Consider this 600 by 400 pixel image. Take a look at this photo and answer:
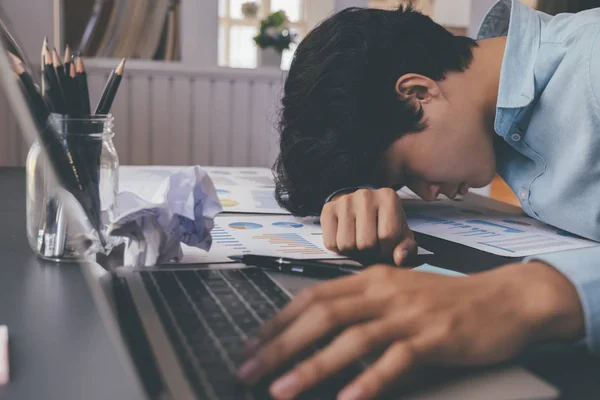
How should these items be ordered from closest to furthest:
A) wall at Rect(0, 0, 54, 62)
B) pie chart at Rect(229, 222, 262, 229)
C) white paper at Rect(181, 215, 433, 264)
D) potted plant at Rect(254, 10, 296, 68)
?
white paper at Rect(181, 215, 433, 264)
pie chart at Rect(229, 222, 262, 229)
wall at Rect(0, 0, 54, 62)
potted plant at Rect(254, 10, 296, 68)

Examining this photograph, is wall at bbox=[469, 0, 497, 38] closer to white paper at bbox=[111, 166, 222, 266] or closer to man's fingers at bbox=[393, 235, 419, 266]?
man's fingers at bbox=[393, 235, 419, 266]

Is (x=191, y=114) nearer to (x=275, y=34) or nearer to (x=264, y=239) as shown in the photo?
(x=275, y=34)

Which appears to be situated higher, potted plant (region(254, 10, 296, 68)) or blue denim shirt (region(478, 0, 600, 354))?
potted plant (region(254, 10, 296, 68))

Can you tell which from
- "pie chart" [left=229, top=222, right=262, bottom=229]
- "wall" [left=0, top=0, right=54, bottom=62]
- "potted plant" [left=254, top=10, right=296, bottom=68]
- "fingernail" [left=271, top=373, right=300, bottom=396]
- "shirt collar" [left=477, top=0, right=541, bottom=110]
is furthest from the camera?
"potted plant" [left=254, top=10, right=296, bottom=68]

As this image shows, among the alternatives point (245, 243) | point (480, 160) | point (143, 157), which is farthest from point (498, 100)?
point (143, 157)

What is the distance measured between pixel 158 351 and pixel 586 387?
0.76ft

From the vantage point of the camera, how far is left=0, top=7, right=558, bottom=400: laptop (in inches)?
11.2

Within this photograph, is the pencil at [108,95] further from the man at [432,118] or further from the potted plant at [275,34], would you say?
the potted plant at [275,34]

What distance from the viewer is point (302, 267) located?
517 mm

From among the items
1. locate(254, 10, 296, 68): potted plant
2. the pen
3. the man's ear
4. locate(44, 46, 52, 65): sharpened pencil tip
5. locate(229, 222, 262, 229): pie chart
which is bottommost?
locate(229, 222, 262, 229): pie chart

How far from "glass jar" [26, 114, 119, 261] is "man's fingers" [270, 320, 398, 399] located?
1.10 feet

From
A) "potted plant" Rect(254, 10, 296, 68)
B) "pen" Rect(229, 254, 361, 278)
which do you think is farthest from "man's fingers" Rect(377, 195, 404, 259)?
"potted plant" Rect(254, 10, 296, 68)

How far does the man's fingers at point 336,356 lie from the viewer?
279 mm

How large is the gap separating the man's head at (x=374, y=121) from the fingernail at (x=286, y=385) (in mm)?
623
